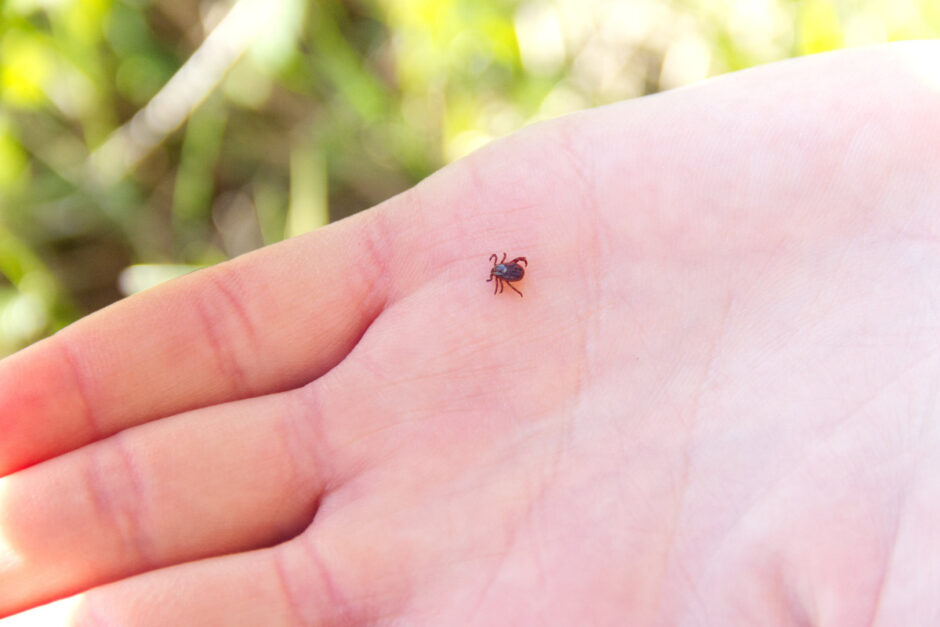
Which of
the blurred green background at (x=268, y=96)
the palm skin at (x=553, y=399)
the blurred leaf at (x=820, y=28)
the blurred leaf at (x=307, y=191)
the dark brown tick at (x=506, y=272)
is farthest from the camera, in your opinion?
the blurred leaf at (x=307, y=191)

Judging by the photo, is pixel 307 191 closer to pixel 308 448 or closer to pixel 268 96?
pixel 268 96

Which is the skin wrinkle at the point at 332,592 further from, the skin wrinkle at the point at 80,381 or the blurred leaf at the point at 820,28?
the blurred leaf at the point at 820,28

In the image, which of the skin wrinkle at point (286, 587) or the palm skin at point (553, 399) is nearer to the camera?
the palm skin at point (553, 399)

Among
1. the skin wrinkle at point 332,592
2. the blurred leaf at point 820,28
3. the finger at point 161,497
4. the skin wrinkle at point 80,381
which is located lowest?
the skin wrinkle at point 332,592

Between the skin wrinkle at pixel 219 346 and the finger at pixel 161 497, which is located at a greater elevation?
the skin wrinkle at pixel 219 346

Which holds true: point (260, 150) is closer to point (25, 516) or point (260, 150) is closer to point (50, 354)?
point (50, 354)

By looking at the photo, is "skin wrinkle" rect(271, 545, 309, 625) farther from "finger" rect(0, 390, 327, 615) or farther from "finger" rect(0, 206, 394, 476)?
"finger" rect(0, 206, 394, 476)

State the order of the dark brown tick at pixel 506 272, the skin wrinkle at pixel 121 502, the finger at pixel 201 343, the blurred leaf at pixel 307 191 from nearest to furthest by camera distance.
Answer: the skin wrinkle at pixel 121 502 → the finger at pixel 201 343 → the dark brown tick at pixel 506 272 → the blurred leaf at pixel 307 191

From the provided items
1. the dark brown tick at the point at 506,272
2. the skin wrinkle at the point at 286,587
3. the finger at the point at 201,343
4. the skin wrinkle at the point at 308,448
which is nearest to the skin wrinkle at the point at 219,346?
the finger at the point at 201,343
